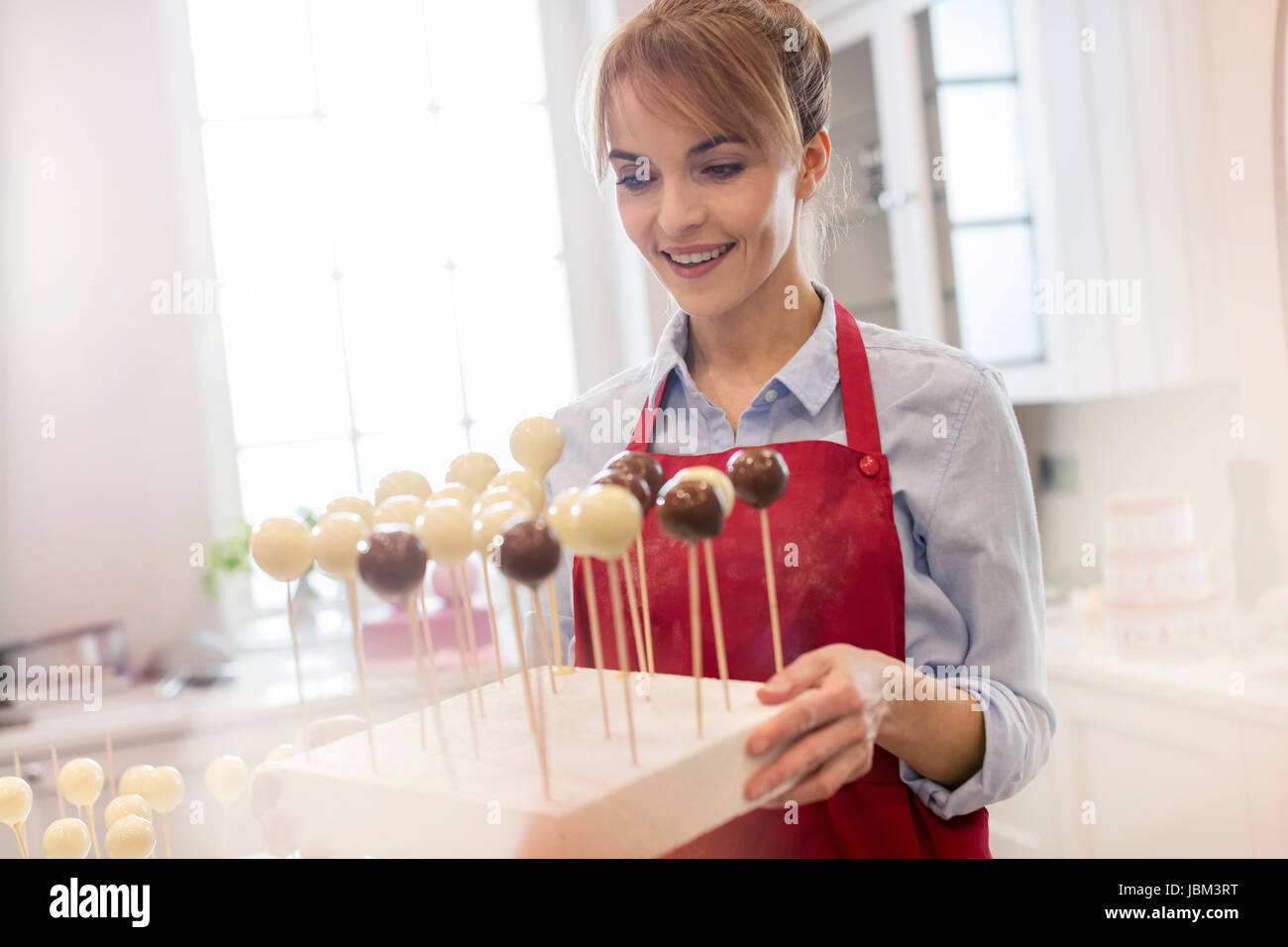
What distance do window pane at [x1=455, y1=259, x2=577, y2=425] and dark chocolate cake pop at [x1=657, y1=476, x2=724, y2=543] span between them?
7.24 feet

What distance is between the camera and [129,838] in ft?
2.74

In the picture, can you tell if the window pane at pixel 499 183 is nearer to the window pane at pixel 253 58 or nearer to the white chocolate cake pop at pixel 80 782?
the window pane at pixel 253 58

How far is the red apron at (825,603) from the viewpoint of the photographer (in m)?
0.97

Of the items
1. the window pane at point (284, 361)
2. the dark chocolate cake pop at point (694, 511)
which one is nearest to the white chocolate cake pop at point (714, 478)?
the dark chocolate cake pop at point (694, 511)

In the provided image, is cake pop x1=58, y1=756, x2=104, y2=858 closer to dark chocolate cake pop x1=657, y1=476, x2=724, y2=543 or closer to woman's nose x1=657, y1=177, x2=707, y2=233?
dark chocolate cake pop x1=657, y1=476, x2=724, y2=543

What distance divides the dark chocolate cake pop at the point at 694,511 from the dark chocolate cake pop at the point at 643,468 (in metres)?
0.13

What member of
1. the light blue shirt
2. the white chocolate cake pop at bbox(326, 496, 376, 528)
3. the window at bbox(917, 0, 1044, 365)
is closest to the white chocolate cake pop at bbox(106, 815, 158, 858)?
the white chocolate cake pop at bbox(326, 496, 376, 528)

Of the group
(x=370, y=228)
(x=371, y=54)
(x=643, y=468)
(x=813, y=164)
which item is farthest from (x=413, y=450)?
(x=643, y=468)

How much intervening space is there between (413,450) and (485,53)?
1.04 meters

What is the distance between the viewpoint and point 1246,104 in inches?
76.7

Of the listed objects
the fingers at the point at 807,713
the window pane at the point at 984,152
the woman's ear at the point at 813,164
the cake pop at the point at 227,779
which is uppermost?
the window pane at the point at 984,152

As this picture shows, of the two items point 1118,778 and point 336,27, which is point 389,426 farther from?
point 1118,778

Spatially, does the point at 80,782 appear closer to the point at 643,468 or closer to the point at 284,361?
the point at 643,468
